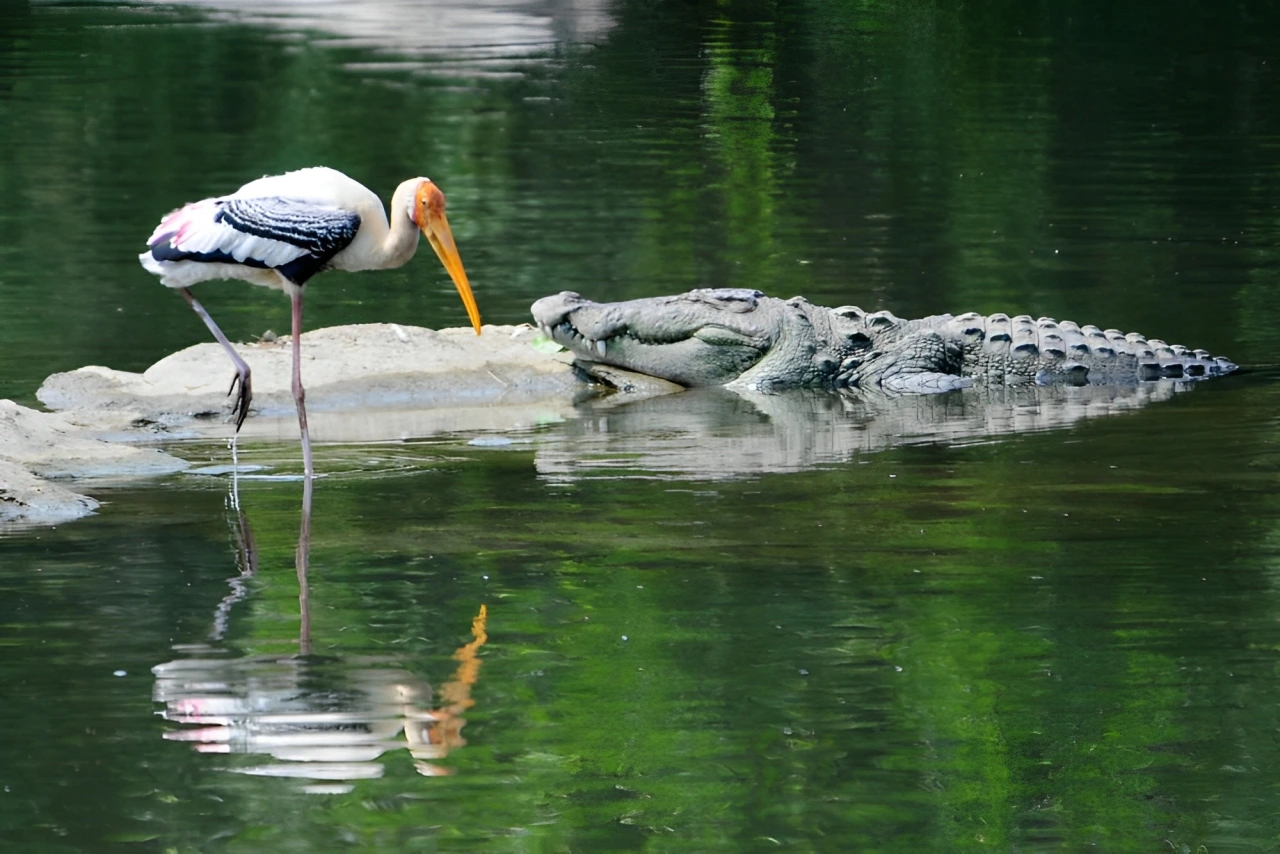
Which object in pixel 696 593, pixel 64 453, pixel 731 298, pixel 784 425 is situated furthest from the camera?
pixel 731 298

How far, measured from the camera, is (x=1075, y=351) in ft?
43.5

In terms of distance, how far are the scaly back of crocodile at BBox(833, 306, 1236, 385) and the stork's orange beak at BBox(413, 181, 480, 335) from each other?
3710 mm

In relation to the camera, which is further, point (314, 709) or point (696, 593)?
point (696, 593)

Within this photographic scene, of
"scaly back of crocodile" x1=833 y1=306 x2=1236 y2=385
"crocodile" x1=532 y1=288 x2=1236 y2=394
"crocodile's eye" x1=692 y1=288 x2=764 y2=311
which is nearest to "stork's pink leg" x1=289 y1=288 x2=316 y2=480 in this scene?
"crocodile" x1=532 y1=288 x2=1236 y2=394

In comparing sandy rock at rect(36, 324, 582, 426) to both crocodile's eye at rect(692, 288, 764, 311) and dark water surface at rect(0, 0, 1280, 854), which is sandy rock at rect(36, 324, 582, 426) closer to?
dark water surface at rect(0, 0, 1280, 854)

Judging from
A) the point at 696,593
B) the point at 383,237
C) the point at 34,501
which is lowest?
the point at 34,501

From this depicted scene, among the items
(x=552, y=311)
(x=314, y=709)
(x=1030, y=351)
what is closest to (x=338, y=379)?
(x=552, y=311)

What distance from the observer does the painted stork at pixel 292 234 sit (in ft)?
32.2

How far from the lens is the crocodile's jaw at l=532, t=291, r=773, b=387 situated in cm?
1299

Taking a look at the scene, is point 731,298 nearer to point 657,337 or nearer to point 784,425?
point 657,337

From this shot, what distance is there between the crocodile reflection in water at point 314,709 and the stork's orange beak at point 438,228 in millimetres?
3732

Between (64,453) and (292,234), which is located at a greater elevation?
(292,234)

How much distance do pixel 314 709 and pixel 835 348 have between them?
312 inches

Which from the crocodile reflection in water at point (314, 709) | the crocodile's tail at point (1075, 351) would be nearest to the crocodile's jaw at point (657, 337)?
the crocodile's tail at point (1075, 351)
